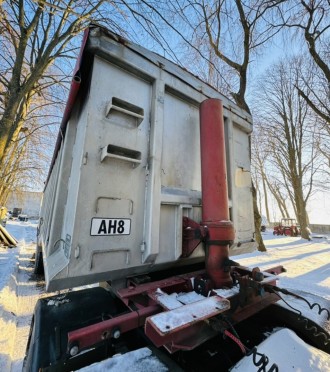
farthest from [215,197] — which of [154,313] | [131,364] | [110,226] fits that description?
[131,364]

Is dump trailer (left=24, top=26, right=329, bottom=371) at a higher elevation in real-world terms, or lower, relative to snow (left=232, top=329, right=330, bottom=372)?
higher

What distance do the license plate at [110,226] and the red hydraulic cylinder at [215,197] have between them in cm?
71

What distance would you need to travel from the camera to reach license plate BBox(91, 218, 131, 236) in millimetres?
1606

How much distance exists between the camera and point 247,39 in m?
7.70

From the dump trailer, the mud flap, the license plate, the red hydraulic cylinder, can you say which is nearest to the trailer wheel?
the dump trailer

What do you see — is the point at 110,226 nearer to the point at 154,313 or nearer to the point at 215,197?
the point at 154,313

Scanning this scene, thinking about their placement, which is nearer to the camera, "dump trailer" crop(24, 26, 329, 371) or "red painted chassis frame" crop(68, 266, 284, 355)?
"red painted chassis frame" crop(68, 266, 284, 355)

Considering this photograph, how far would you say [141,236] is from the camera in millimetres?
1812

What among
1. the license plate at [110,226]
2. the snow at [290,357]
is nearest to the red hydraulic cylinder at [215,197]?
the snow at [290,357]

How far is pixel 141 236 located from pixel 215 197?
76cm

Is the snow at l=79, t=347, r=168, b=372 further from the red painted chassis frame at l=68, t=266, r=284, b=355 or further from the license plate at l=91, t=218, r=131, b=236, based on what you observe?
the license plate at l=91, t=218, r=131, b=236

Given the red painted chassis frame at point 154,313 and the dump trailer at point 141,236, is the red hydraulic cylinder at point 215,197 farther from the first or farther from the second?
the red painted chassis frame at point 154,313

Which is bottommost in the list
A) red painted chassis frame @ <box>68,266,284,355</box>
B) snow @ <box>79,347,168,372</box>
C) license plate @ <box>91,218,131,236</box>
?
snow @ <box>79,347,168,372</box>

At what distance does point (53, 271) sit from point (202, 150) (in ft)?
5.30
